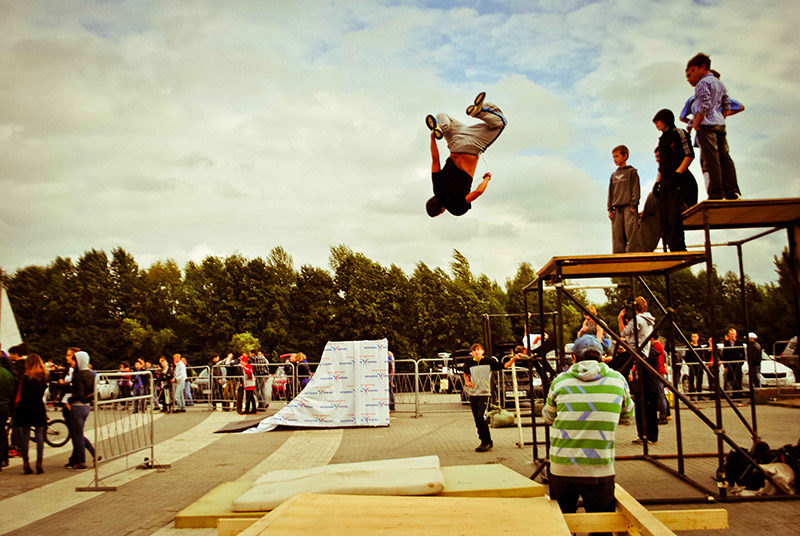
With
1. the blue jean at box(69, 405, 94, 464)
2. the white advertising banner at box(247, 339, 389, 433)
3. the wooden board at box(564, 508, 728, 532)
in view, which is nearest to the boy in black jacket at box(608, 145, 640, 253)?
the wooden board at box(564, 508, 728, 532)

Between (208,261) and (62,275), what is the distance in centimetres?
1459

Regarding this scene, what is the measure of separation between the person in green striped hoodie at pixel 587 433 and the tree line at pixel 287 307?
46341 mm

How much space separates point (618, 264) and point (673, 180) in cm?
131

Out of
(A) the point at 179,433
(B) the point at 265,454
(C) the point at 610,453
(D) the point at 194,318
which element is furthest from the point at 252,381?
(D) the point at 194,318

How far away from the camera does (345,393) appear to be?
16.4m

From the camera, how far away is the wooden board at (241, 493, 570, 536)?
4.12m

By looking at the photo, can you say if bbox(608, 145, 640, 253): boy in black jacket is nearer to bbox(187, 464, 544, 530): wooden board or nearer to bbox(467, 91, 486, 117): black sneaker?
bbox(467, 91, 486, 117): black sneaker

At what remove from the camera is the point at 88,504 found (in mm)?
8359

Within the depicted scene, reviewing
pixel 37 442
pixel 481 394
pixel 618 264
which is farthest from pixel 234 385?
pixel 618 264

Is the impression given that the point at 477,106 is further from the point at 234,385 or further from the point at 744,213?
the point at 234,385

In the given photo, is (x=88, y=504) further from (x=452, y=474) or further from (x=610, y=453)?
(x=610, y=453)

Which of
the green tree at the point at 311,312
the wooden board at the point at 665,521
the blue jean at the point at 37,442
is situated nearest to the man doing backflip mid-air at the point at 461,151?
the wooden board at the point at 665,521

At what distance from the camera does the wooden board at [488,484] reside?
520 centimetres

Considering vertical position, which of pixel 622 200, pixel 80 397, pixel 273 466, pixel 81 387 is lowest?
pixel 273 466
